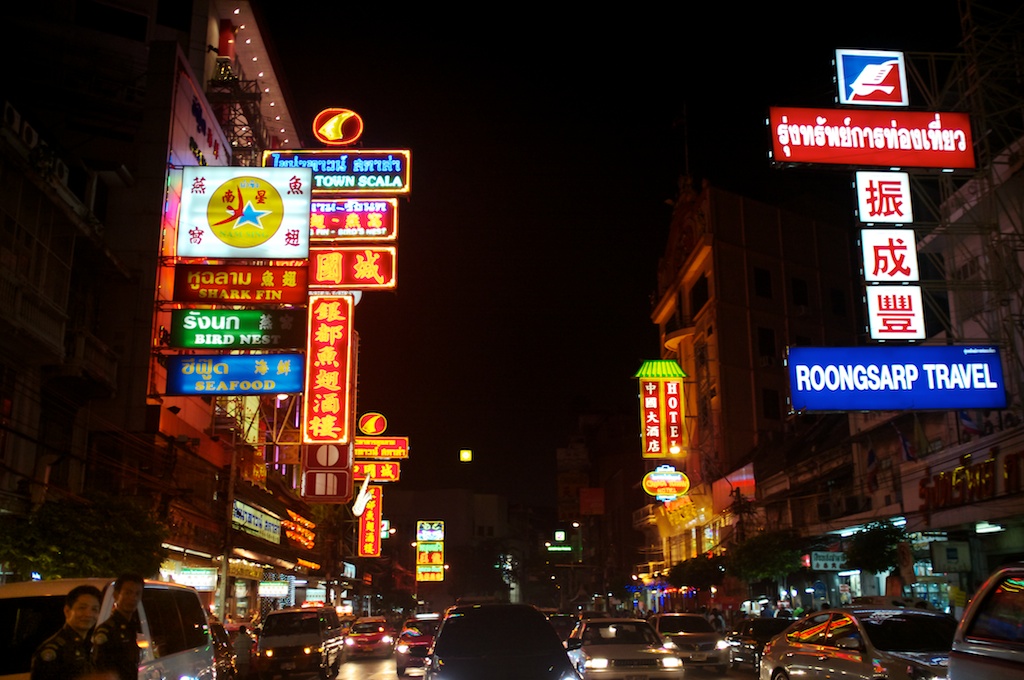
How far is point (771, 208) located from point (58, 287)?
131 feet

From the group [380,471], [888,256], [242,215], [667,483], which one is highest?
[242,215]

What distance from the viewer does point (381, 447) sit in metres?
54.5

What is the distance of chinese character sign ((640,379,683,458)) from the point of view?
156 feet

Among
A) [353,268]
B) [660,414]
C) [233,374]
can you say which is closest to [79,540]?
[233,374]

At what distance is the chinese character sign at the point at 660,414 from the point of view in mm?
47500

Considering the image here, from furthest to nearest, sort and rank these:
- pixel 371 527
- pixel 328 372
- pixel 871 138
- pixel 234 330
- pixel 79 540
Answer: pixel 371 527
pixel 328 372
pixel 234 330
pixel 871 138
pixel 79 540

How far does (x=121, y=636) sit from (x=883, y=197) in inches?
757

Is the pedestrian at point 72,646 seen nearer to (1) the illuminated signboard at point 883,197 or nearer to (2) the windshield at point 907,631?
(2) the windshield at point 907,631

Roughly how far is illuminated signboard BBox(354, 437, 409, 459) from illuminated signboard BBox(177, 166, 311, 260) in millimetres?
29770

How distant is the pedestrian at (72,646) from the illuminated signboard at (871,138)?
60.9 ft

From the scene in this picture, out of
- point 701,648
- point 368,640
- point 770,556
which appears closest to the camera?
point 701,648

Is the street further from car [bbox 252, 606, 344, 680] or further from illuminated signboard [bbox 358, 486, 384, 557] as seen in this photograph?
illuminated signboard [bbox 358, 486, 384, 557]

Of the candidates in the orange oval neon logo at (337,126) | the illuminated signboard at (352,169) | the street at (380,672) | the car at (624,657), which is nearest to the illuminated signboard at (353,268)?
the illuminated signboard at (352,169)

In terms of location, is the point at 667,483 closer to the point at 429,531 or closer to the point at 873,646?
the point at 873,646
